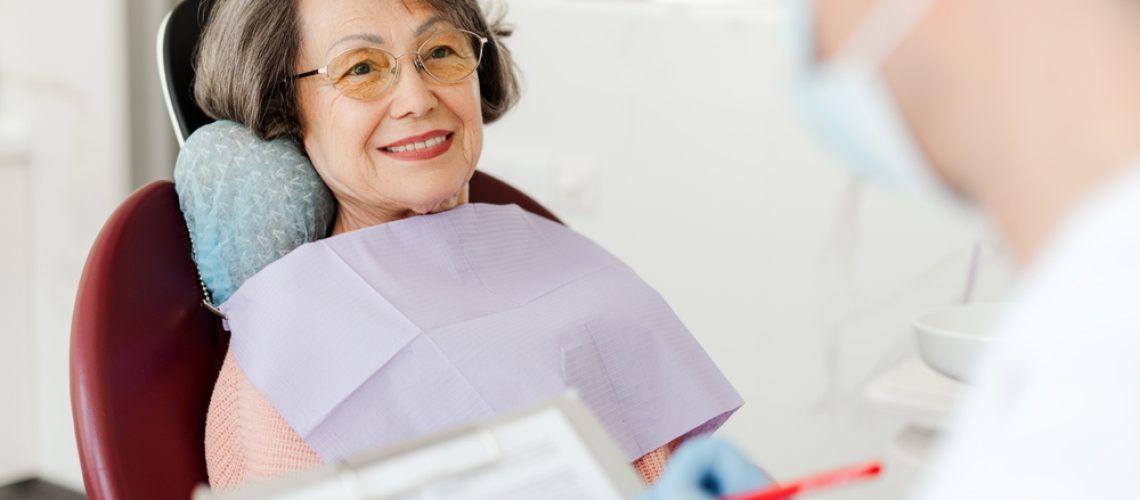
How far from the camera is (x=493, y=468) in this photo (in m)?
0.90

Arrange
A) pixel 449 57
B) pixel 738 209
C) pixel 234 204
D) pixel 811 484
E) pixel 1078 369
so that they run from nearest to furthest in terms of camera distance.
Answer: pixel 1078 369
pixel 811 484
pixel 234 204
pixel 449 57
pixel 738 209

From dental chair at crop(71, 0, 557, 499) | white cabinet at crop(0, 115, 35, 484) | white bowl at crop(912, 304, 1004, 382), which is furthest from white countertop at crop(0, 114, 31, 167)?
white bowl at crop(912, 304, 1004, 382)

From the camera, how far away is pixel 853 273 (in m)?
2.41

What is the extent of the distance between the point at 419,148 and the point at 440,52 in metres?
0.13

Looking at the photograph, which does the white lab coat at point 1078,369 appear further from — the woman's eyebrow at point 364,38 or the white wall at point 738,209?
the white wall at point 738,209

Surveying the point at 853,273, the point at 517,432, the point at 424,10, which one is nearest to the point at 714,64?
the point at 853,273

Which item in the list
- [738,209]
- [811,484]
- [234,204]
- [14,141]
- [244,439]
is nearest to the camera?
[811,484]

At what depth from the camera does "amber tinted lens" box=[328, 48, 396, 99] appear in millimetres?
1562

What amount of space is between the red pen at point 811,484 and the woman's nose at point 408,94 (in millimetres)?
885

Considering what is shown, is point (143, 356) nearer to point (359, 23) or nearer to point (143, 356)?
point (143, 356)

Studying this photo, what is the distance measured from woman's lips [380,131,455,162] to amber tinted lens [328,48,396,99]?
0.07 meters

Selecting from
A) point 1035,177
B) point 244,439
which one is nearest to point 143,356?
point 244,439

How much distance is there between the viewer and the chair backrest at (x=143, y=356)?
1273 mm

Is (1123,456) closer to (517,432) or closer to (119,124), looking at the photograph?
(517,432)
